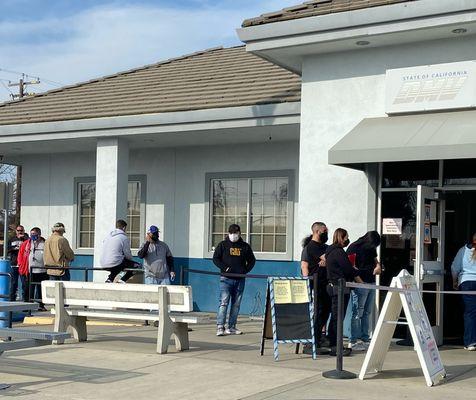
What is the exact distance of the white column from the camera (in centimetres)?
1537

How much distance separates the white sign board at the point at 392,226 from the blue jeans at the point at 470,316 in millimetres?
1235

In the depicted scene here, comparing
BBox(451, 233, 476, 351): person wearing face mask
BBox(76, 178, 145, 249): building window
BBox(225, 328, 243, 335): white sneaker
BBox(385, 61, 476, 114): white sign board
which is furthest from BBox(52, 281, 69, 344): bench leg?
BBox(76, 178, 145, 249): building window

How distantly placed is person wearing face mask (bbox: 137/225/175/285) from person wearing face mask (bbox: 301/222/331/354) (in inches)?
129

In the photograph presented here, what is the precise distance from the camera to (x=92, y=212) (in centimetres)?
1769

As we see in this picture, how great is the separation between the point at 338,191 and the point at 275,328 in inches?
113

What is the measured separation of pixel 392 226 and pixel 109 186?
6454 mm

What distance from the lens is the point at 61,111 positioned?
1638cm

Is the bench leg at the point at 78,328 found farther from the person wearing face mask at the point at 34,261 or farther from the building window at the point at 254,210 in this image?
the building window at the point at 254,210

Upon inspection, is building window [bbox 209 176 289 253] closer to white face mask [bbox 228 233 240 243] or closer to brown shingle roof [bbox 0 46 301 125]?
brown shingle roof [bbox 0 46 301 125]

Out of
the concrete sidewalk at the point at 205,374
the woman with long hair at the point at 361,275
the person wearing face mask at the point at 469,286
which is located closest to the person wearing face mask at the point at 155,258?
the concrete sidewalk at the point at 205,374

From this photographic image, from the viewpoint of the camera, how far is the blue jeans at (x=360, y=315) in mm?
10508

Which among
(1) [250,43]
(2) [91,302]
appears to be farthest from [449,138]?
(2) [91,302]

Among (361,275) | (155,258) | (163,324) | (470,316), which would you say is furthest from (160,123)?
(470,316)

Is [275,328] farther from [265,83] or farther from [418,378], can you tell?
[265,83]
